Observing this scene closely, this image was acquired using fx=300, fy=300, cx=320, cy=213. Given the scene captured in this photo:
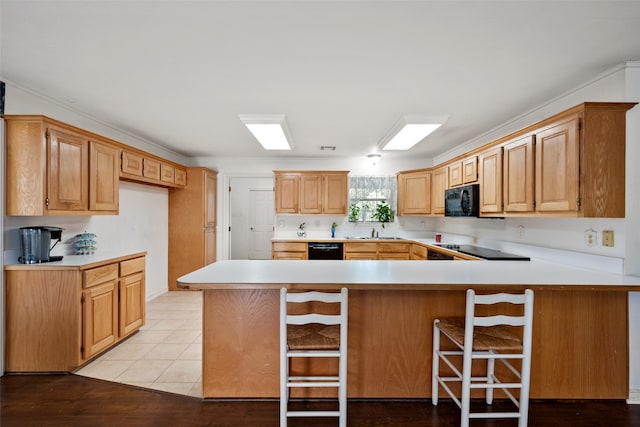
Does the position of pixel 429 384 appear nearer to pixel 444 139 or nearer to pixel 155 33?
pixel 155 33

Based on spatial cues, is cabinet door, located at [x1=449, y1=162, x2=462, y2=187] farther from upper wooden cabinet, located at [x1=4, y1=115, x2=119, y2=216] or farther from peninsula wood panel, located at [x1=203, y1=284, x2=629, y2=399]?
upper wooden cabinet, located at [x1=4, y1=115, x2=119, y2=216]

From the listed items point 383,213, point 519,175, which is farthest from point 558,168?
point 383,213

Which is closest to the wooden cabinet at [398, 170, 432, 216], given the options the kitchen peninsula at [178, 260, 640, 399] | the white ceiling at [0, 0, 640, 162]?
the white ceiling at [0, 0, 640, 162]

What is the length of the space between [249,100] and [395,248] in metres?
3.54

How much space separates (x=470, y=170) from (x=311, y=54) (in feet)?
8.44

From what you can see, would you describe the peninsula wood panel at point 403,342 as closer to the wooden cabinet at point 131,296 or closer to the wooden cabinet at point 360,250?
the wooden cabinet at point 131,296

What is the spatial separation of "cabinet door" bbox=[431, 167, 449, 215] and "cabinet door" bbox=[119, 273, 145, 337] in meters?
4.11

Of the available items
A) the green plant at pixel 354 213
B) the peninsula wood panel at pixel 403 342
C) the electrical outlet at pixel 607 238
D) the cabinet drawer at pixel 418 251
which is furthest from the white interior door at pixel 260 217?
the electrical outlet at pixel 607 238

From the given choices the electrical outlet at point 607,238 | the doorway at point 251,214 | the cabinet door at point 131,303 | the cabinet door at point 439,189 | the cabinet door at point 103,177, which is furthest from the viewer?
the doorway at point 251,214

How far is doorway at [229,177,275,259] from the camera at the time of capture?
782cm

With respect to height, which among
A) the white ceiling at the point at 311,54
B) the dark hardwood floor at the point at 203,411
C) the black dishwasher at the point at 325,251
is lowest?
the dark hardwood floor at the point at 203,411

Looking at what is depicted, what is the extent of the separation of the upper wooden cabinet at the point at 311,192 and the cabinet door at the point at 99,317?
3.07m

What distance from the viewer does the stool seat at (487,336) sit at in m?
1.77

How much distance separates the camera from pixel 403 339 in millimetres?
2186
